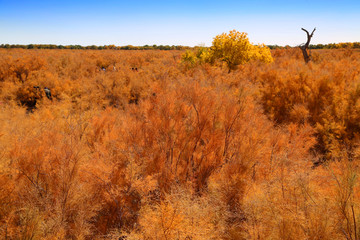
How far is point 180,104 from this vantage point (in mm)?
4215

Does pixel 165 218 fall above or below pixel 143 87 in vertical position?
below

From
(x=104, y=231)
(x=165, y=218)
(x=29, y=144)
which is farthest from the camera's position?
(x=29, y=144)

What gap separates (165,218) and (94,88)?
26.8 feet

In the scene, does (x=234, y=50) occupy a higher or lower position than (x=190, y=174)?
higher

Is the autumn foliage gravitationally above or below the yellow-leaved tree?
below

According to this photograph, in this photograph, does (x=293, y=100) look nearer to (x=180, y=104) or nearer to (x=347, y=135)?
(x=347, y=135)

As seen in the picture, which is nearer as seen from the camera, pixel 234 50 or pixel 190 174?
pixel 190 174

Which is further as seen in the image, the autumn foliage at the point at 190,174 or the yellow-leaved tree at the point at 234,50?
the yellow-leaved tree at the point at 234,50

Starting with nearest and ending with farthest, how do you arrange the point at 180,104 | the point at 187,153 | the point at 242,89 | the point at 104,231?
the point at 104,231 < the point at 187,153 < the point at 180,104 < the point at 242,89

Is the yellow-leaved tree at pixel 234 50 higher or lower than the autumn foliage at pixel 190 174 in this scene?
higher

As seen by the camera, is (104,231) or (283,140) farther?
(283,140)

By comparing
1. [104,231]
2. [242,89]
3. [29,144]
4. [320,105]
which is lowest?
[104,231]

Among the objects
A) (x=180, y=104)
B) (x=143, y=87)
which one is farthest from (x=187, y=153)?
(x=143, y=87)

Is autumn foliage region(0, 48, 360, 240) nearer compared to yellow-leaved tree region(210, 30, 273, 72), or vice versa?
autumn foliage region(0, 48, 360, 240)
